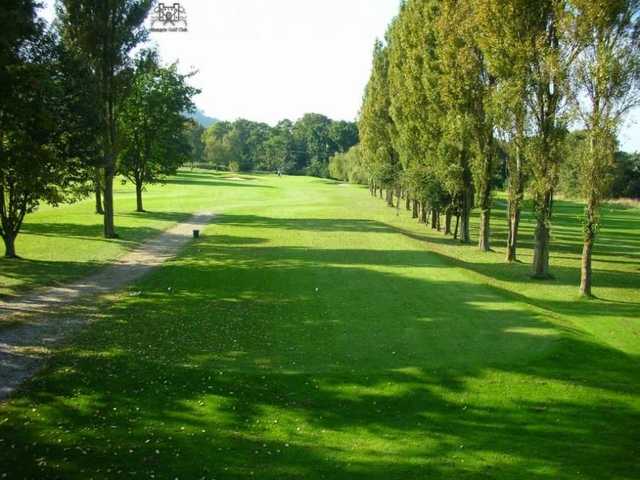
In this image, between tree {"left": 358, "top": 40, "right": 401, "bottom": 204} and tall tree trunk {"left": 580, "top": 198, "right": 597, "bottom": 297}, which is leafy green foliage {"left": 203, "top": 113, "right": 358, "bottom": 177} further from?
tall tree trunk {"left": 580, "top": 198, "right": 597, "bottom": 297}

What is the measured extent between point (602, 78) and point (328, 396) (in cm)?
1875

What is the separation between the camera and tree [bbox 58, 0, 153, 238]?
110ft

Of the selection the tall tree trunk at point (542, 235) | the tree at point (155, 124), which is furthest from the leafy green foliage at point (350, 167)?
the tall tree trunk at point (542, 235)

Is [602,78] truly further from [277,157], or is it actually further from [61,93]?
[277,157]

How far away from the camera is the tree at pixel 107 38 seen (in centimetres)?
3341

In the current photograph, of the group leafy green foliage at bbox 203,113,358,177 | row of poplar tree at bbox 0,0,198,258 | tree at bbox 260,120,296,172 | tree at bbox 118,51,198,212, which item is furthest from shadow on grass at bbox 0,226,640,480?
tree at bbox 260,120,296,172

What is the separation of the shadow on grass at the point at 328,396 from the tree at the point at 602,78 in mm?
7621

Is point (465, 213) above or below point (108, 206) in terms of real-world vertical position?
below

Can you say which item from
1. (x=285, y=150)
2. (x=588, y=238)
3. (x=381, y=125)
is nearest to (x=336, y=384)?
(x=588, y=238)

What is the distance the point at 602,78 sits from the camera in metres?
23.6

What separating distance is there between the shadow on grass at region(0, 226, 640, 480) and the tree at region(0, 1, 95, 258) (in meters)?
6.92

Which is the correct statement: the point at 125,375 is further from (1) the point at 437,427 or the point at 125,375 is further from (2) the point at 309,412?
(1) the point at 437,427

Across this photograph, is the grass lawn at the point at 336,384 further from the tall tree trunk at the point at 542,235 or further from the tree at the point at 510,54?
the tree at the point at 510,54

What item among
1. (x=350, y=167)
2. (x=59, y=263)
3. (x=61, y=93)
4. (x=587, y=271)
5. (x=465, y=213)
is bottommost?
(x=59, y=263)
